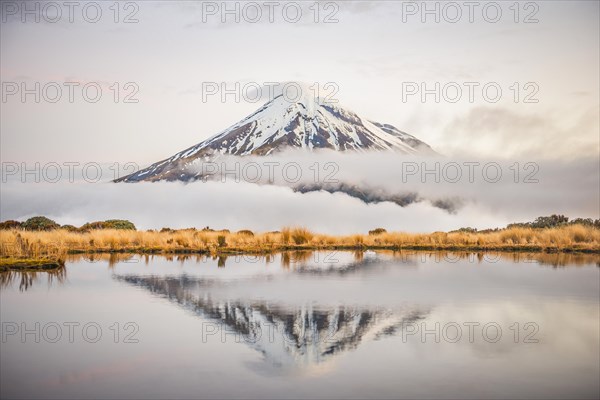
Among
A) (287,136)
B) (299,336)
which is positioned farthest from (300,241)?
(287,136)

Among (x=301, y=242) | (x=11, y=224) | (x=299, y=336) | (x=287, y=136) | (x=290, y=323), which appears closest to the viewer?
(x=299, y=336)

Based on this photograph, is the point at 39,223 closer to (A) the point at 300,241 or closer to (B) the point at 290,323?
(A) the point at 300,241

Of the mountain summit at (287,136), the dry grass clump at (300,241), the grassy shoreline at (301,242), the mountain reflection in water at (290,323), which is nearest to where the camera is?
the mountain reflection in water at (290,323)

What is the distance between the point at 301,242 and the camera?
113ft

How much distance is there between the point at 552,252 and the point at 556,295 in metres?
15.3

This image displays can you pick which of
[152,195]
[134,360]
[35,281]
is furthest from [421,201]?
[134,360]

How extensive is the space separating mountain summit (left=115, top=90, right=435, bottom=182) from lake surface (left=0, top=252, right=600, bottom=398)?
94052 mm

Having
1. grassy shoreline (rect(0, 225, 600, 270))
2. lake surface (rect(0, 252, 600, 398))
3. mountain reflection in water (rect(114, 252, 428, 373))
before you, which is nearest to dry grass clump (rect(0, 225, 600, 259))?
grassy shoreline (rect(0, 225, 600, 270))

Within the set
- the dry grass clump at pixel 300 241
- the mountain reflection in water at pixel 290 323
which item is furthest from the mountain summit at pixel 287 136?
the mountain reflection in water at pixel 290 323

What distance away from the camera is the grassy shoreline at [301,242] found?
2920cm

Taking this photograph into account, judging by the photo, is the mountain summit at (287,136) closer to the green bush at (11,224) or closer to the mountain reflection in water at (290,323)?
the green bush at (11,224)

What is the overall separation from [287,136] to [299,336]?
109 metres

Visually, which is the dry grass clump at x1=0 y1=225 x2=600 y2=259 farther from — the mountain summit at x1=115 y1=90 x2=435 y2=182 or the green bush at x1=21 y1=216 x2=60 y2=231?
the mountain summit at x1=115 y1=90 x2=435 y2=182

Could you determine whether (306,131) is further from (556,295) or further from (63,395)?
(63,395)
